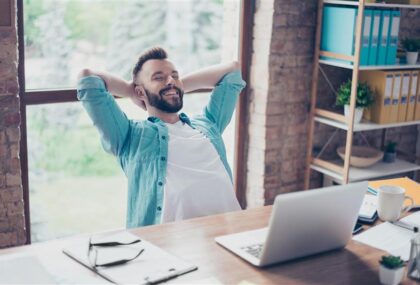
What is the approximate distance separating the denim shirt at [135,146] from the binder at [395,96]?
1448 millimetres

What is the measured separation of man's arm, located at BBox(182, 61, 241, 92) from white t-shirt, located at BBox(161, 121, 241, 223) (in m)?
0.34

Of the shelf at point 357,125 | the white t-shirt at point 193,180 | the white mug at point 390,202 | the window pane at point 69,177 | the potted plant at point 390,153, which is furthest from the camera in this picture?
the potted plant at point 390,153

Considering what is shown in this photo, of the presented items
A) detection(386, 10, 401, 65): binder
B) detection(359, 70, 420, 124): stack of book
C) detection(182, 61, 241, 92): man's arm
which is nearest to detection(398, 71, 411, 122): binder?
detection(359, 70, 420, 124): stack of book

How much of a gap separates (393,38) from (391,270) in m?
2.21

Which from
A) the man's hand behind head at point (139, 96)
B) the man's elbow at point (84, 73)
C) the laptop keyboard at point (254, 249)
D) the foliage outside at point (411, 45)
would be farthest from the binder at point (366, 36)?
the laptop keyboard at point (254, 249)

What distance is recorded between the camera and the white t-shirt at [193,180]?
2.36 m

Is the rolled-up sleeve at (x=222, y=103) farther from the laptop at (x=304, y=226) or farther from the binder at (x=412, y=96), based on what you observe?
the binder at (x=412, y=96)

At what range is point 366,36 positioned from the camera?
339 centimetres

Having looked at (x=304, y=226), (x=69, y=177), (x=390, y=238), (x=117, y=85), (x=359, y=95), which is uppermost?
(x=117, y=85)

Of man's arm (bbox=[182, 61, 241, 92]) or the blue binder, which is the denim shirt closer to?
man's arm (bbox=[182, 61, 241, 92])

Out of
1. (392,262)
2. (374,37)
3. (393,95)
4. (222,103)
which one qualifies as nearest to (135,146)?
(222,103)

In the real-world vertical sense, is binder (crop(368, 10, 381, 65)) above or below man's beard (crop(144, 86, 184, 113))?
above

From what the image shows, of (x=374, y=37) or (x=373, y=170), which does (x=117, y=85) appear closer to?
(x=374, y=37)

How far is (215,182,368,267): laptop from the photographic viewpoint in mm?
1643
